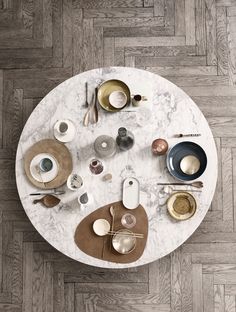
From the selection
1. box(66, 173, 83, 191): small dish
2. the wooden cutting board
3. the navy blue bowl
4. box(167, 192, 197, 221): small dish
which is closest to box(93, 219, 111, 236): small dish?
the wooden cutting board

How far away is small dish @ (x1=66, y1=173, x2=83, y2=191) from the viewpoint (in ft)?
8.07

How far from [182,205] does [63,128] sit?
744 millimetres

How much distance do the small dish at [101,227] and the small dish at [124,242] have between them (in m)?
0.06

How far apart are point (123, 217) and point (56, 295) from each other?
87 cm

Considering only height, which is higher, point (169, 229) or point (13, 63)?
point (13, 63)

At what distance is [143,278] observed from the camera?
2.90 m

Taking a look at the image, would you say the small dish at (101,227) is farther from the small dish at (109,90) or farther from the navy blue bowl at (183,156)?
the small dish at (109,90)

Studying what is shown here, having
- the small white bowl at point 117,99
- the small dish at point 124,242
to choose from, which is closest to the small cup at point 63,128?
the small white bowl at point 117,99

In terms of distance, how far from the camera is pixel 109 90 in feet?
8.32

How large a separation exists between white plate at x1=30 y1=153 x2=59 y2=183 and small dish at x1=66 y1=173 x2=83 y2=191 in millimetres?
100

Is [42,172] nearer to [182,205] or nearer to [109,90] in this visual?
[109,90]

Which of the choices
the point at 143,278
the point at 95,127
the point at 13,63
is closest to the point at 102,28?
the point at 13,63

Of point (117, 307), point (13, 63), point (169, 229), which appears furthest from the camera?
point (13, 63)

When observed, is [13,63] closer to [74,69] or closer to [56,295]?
[74,69]
